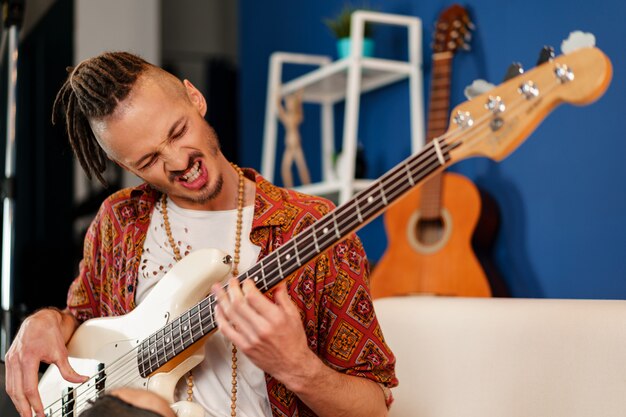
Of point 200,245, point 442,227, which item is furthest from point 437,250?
point 200,245

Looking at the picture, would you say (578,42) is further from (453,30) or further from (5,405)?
(453,30)

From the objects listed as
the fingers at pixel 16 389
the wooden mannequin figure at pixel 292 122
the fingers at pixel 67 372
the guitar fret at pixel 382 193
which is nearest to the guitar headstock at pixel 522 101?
the guitar fret at pixel 382 193

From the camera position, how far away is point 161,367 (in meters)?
1.36

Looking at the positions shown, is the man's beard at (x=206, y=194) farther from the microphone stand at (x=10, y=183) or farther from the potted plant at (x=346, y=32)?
the potted plant at (x=346, y=32)

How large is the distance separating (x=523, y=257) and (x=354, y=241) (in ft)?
3.18

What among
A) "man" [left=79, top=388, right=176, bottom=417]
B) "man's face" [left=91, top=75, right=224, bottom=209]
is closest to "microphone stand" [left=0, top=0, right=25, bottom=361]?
"man's face" [left=91, top=75, right=224, bottom=209]

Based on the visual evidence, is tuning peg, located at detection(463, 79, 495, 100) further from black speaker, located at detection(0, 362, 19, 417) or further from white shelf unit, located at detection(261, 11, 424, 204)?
white shelf unit, located at detection(261, 11, 424, 204)

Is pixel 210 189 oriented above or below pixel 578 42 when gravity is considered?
below

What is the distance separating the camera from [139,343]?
4.64 ft

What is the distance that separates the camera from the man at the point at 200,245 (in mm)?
1393

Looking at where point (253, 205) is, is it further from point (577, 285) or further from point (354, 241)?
point (577, 285)

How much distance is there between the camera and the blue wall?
2004mm

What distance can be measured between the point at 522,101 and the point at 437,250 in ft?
4.44

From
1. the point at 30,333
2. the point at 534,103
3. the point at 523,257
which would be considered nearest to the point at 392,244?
the point at 523,257
